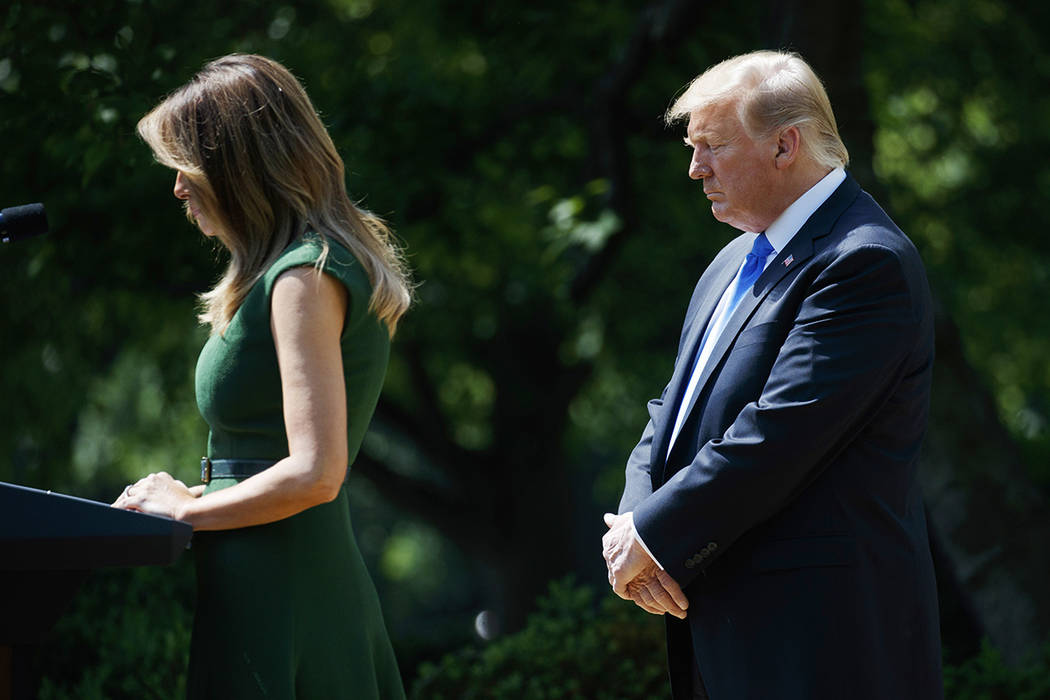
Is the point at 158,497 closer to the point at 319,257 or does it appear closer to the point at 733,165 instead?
the point at 319,257

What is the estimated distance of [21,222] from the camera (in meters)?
2.28

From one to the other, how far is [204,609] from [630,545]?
0.85 m

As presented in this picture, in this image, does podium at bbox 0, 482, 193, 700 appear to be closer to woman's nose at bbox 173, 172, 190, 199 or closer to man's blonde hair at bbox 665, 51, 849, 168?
woman's nose at bbox 173, 172, 190, 199

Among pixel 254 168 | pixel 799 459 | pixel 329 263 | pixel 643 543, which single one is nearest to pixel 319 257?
pixel 329 263

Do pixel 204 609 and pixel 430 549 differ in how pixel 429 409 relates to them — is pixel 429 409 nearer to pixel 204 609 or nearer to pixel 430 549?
pixel 204 609

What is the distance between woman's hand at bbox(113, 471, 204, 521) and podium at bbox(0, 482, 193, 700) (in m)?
0.14

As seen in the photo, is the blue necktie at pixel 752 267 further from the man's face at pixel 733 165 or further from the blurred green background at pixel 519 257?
the blurred green background at pixel 519 257

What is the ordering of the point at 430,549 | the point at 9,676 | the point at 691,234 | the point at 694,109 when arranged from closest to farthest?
the point at 9,676 < the point at 694,109 < the point at 691,234 < the point at 430,549

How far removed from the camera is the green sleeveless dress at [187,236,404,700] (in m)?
2.20

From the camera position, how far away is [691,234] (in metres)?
9.27

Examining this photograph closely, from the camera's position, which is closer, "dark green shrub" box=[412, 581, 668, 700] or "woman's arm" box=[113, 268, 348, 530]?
"woman's arm" box=[113, 268, 348, 530]

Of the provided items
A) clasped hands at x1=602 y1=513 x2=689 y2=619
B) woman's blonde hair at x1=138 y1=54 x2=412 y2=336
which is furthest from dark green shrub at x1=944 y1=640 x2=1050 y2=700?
woman's blonde hair at x1=138 y1=54 x2=412 y2=336

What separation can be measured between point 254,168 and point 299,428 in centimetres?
54

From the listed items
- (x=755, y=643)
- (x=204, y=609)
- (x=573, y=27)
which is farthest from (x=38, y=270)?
(x=755, y=643)
